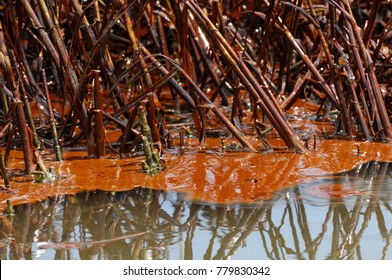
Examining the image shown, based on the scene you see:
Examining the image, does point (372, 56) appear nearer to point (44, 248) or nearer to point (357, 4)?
point (357, 4)

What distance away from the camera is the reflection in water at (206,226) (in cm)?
219

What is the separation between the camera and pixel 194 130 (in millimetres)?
3594

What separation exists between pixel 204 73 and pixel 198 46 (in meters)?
0.16

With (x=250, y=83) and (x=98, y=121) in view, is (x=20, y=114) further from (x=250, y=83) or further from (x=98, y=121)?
(x=250, y=83)

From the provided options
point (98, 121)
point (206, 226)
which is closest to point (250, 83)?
point (98, 121)

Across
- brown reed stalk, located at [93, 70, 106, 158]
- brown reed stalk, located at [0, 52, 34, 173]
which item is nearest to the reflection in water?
brown reed stalk, located at [0, 52, 34, 173]

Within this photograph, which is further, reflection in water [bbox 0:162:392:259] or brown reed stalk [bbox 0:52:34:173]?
brown reed stalk [bbox 0:52:34:173]

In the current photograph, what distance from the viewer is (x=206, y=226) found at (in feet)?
7.84

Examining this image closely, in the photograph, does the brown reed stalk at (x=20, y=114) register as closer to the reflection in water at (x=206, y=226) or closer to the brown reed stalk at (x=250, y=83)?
the reflection in water at (x=206, y=226)

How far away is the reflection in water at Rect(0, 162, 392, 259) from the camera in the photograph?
2186 millimetres

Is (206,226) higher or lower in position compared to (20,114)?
lower

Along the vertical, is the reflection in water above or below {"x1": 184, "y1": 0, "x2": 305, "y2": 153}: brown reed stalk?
below

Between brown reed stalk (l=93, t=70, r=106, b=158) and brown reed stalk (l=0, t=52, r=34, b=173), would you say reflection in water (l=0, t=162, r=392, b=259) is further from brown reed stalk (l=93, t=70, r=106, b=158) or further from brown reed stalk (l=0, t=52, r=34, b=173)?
brown reed stalk (l=93, t=70, r=106, b=158)

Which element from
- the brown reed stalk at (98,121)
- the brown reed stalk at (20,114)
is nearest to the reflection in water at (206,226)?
the brown reed stalk at (20,114)
